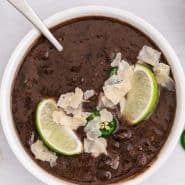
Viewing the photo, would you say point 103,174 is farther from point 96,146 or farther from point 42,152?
point 42,152

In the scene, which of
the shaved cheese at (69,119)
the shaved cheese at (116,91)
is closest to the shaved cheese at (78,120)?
the shaved cheese at (69,119)

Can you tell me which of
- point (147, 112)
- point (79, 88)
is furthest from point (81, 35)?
point (147, 112)

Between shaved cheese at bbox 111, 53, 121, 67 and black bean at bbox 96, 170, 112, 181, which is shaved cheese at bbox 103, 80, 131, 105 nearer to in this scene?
shaved cheese at bbox 111, 53, 121, 67

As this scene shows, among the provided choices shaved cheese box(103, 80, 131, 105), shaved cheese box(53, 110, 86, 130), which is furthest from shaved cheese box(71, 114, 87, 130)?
shaved cheese box(103, 80, 131, 105)

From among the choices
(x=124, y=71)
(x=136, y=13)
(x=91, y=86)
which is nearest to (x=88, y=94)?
(x=91, y=86)

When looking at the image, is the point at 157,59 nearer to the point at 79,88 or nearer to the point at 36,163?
the point at 79,88

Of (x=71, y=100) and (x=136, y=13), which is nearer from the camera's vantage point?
(x=71, y=100)

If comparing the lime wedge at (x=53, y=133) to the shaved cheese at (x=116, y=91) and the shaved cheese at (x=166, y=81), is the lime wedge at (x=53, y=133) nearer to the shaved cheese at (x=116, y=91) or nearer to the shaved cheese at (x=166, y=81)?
the shaved cheese at (x=116, y=91)
